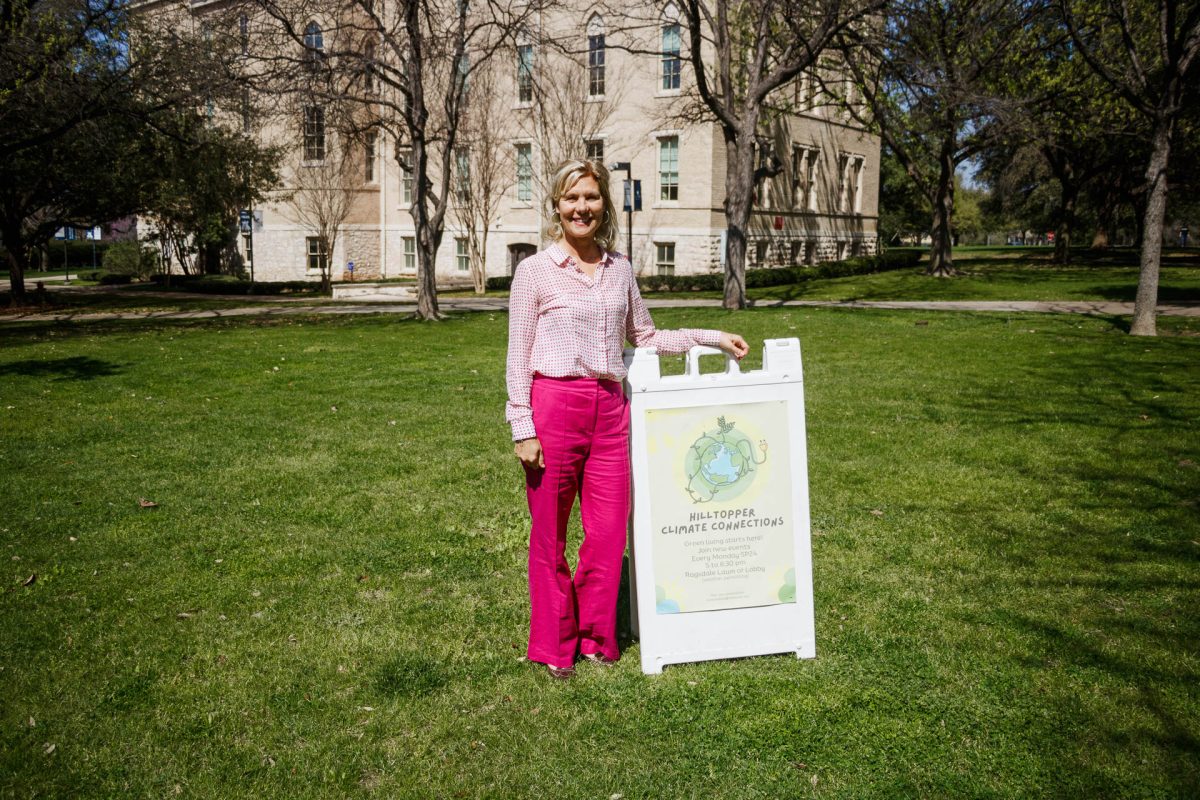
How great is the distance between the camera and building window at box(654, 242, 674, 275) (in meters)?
32.3

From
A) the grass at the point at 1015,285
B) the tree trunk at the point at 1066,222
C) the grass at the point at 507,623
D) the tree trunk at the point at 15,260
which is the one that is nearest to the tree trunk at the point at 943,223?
the grass at the point at 1015,285

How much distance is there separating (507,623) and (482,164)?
97.4 feet

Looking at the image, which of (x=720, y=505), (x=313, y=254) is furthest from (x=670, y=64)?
(x=720, y=505)

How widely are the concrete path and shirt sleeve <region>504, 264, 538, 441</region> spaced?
16.9 m

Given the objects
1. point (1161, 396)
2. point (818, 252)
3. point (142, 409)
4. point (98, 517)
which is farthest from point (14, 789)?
point (818, 252)

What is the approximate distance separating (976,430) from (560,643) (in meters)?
5.71

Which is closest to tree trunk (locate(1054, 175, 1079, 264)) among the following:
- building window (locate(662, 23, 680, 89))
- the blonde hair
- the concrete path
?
building window (locate(662, 23, 680, 89))

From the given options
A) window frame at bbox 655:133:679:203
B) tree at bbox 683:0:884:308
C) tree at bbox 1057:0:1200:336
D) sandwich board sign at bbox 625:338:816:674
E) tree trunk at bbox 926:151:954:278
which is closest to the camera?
sandwich board sign at bbox 625:338:816:674

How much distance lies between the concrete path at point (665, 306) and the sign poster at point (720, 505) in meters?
16.1

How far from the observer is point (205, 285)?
113 ft

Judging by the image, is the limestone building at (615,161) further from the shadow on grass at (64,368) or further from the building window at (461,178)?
the shadow on grass at (64,368)

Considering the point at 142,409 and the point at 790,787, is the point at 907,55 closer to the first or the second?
the point at 142,409

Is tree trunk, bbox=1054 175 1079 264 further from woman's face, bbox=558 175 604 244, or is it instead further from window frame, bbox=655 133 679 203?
woman's face, bbox=558 175 604 244

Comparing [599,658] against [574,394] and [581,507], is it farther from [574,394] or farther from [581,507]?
[574,394]
